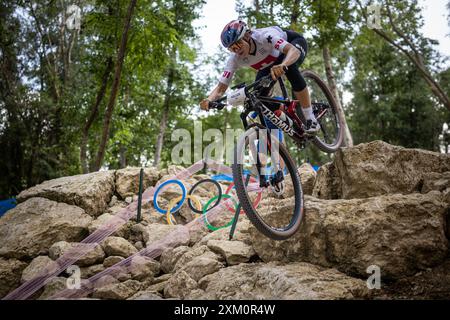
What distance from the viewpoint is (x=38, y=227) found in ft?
25.1

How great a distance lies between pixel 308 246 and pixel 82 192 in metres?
5.90

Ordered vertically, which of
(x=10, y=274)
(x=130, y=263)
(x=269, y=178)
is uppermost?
(x=269, y=178)

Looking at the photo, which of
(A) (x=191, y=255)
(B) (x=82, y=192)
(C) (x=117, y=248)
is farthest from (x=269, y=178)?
(B) (x=82, y=192)

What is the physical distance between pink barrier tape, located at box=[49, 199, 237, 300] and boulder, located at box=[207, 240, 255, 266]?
130 centimetres

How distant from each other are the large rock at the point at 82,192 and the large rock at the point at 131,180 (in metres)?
0.30

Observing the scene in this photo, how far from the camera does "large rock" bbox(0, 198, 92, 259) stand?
724cm

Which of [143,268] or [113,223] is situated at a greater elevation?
[113,223]

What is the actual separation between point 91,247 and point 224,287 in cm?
333

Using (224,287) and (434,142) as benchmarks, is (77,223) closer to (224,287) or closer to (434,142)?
(224,287)

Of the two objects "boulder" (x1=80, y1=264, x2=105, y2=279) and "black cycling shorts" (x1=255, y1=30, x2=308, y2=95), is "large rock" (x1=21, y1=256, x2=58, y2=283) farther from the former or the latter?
"black cycling shorts" (x1=255, y1=30, x2=308, y2=95)

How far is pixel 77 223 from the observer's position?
789 centimetres

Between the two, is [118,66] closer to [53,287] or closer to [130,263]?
[130,263]

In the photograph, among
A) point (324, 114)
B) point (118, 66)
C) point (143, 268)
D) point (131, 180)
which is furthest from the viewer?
point (131, 180)
